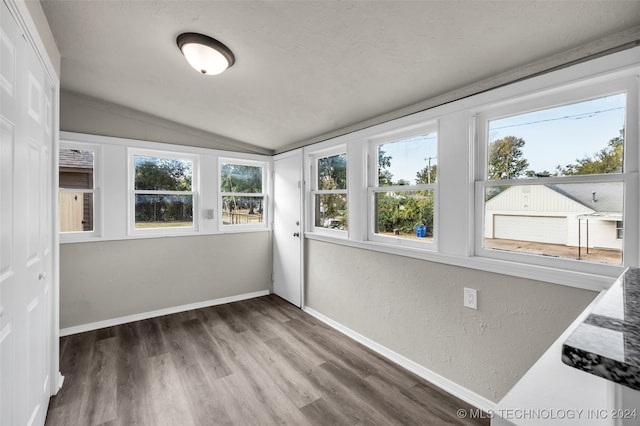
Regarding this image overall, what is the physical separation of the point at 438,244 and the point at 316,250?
1.61 m

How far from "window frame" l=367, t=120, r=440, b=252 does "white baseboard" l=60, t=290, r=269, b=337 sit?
217 cm

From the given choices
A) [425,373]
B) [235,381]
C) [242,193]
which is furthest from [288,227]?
[425,373]

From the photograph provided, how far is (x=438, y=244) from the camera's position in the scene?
224 centimetres

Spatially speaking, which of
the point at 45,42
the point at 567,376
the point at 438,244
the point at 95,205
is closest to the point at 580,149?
the point at 438,244

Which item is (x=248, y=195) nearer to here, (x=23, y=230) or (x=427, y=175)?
(x=427, y=175)

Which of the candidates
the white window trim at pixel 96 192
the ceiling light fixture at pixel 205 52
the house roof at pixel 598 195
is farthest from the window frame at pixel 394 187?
the white window trim at pixel 96 192

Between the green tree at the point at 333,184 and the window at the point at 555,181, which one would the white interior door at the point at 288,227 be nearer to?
the green tree at the point at 333,184

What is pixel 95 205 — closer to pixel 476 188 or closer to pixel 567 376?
pixel 476 188

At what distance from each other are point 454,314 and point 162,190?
11.1 ft

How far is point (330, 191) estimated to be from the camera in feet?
11.1

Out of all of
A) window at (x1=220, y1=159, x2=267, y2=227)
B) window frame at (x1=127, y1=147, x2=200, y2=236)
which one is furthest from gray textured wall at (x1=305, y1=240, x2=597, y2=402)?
window frame at (x1=127, y1=147, x2=200, y2=236)

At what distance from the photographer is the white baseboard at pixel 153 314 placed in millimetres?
3109

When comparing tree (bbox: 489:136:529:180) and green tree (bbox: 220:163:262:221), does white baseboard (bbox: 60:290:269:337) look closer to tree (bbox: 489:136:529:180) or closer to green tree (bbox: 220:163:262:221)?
green tree (bbox: 220:163:262:221)

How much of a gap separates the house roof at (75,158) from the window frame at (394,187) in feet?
9.86
